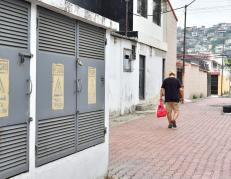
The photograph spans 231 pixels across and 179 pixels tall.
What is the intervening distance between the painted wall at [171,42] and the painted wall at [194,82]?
6.17 m

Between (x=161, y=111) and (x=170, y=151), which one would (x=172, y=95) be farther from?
(x=170, y=151)

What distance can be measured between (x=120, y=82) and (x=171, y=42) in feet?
37.4

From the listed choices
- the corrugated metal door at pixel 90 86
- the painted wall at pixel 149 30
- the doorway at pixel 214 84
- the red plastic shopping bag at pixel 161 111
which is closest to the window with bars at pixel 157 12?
the painted wall at pixel 149 30

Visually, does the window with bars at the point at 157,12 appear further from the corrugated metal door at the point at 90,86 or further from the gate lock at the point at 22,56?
the gate lock at the point at 22,56

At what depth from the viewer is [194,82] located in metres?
40.5

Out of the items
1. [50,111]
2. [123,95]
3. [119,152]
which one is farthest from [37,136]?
[123,95]

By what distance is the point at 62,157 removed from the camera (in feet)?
20.5

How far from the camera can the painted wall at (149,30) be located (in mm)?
21203

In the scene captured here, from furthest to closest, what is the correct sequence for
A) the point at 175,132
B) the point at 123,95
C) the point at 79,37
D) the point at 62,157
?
the point at 123,95 → the point at 175,132 → the point at 79,37 → the point at 62,157

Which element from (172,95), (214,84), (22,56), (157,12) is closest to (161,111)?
(172,95)

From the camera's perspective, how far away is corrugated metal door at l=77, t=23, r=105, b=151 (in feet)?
22.4

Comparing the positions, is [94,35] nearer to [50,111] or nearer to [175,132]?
[50,111]

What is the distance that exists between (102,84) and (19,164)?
2.74 meters

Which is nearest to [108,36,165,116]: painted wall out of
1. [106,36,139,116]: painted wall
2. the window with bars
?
[106,36,139,116]: painted wall
